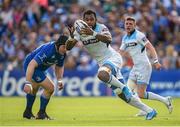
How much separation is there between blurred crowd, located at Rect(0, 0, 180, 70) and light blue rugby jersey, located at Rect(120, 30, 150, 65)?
9705mm

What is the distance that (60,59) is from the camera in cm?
1731

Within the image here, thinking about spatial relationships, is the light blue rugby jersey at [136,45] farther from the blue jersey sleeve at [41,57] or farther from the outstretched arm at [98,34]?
the blue jersey sleeve at [41,57]

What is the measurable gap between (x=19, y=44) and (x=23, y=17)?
1.60 m

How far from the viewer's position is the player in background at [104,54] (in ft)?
53.1

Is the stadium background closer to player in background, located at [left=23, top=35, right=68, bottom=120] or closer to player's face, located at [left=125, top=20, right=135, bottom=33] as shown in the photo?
player's face, located at [left=125, top=20, right=135, bottom=33]

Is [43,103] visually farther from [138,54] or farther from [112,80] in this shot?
[138,54]

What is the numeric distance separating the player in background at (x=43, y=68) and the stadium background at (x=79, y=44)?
11153 mm

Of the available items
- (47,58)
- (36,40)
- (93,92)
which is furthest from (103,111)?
(36,40)

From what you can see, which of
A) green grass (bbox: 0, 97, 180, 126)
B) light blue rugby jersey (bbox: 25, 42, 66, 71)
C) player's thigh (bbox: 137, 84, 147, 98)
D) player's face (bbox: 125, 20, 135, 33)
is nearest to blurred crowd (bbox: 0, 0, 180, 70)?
green grass (bbox: 0, 97, 180, 126)

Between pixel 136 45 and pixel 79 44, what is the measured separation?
10549 mm

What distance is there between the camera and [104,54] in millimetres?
17000

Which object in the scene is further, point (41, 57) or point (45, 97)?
point (45, 97)

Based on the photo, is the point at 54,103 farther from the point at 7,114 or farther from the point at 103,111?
the point at 7,114

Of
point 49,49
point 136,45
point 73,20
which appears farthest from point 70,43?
point 73,20
